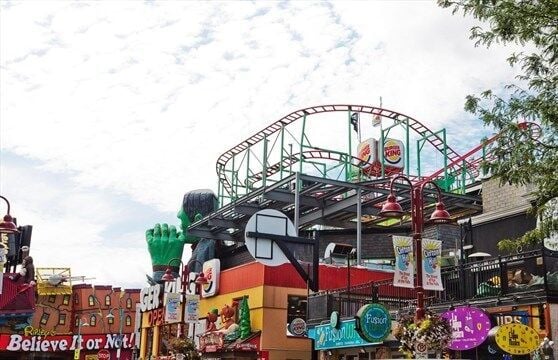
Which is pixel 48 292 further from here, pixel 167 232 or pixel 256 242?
pixel 256 242

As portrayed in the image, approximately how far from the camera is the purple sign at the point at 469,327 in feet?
52.3

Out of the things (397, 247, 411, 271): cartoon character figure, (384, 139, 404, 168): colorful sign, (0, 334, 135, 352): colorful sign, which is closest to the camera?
(397, 247, 411, 271): cartoon character figure

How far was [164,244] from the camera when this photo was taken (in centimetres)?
4847

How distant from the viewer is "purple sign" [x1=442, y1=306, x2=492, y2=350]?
52.3 ft

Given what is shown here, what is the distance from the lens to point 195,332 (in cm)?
3425

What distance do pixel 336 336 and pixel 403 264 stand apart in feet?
22.3

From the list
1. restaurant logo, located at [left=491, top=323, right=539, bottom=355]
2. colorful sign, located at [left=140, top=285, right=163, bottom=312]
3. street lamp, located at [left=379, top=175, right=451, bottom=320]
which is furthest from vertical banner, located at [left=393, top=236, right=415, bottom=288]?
colorful sign, located at [left=140, top=285, right=163, bottom=312]


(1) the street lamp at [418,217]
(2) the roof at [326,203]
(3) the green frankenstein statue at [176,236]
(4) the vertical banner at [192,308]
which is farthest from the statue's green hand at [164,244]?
(1) the street lamp at [418,217]

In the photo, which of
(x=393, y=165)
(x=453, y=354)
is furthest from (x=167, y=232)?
(x=453, y=354)

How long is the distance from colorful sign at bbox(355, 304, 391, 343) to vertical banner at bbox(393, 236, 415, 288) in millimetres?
3262

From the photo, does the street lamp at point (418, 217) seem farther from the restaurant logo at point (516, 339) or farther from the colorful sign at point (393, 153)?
the colorful sign at point (393, 153)

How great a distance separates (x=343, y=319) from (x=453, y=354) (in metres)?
4.54

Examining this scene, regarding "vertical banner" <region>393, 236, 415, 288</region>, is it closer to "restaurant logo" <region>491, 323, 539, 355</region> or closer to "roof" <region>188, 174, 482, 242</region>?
"restaurant logo" <region>491, 323, 539, 355</region>

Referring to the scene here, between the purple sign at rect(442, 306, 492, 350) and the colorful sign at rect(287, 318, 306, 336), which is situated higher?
the colorful sign at rect(287, 318, 306, 336)
